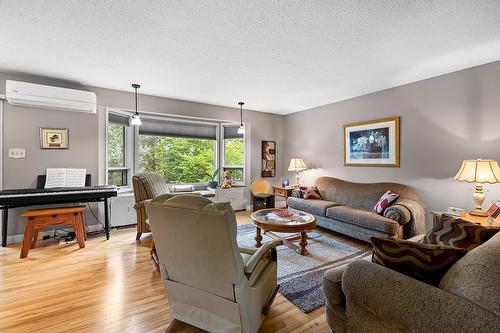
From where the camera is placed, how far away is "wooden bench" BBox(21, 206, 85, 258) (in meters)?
2.71

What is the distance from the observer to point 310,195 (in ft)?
13.8

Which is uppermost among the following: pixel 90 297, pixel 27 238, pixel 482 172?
pixel 482 172

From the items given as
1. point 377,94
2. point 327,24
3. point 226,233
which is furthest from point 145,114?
point 377,94

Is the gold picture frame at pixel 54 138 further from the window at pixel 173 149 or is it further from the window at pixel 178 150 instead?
the window at pixel 178 150

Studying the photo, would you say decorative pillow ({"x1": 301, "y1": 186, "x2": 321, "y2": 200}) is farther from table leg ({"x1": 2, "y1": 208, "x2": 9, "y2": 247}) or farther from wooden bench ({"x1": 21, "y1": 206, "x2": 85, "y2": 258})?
table leg ({"x1": 2, "y1": 208, "x2": 9, "y2": 247})

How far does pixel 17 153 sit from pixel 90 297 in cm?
266

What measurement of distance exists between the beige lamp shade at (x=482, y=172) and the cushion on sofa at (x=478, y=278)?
181 cm

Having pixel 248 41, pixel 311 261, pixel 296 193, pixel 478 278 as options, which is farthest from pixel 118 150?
pixel 478 278

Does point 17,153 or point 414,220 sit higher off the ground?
point 17,153

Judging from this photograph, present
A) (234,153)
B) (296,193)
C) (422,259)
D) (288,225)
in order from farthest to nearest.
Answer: (234,153) < (296,193) < (288,225) < (422,259)

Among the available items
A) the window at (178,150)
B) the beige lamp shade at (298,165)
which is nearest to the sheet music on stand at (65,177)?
the window at (178,150)

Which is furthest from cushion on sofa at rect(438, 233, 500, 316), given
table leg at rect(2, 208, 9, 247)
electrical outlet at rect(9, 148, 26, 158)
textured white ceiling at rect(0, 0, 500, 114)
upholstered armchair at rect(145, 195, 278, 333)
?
electrical outlet at rect(9, 148, 26, 158)

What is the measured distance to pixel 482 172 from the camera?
2.34 metres

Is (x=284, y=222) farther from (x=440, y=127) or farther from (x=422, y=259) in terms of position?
(x=440, y=127)
